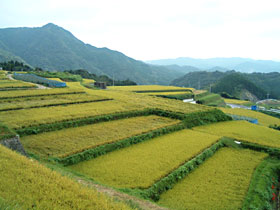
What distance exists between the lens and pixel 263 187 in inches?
406

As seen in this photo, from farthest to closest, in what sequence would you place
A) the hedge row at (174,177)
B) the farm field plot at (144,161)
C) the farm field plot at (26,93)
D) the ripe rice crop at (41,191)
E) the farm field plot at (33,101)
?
1. the farm field plot at (26,93)
2. the farm field plot at (33,101)
3. the farm field plot at (144,161)
4. the hedge row at (174,177)
5. the ripe rice crop at (41,191)

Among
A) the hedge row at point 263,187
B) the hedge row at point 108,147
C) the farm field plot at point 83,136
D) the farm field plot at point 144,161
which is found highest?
the farm field plot at point 83,136

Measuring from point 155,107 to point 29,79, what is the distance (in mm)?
26915

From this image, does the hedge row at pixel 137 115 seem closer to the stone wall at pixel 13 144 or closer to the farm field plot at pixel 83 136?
the farm field plot at pixel 83 136

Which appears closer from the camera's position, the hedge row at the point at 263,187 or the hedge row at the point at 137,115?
the hedge row at the point at 263,187

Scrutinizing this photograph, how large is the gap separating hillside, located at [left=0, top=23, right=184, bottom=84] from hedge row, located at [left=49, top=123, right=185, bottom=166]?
10303cm

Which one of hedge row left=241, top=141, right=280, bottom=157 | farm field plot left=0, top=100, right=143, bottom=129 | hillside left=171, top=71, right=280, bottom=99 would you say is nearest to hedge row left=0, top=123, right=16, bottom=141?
farm field plot left=0, top=100, right=143, bottom=129

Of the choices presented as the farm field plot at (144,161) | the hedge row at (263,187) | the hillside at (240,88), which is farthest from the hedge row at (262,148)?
the hillside at (240,88)

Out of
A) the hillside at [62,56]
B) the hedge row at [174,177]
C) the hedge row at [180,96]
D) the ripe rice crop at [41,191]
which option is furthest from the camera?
the hillside at [62,56]

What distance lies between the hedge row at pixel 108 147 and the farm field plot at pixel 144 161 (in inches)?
11.4

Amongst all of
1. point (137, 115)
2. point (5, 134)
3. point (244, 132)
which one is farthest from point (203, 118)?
point (5, 134)

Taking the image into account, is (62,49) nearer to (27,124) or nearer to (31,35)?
(31,35)

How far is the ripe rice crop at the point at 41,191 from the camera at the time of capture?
5246 mm

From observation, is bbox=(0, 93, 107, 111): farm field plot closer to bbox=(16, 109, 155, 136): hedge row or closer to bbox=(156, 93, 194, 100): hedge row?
bbox=(16, 109, 155, 136): hedge row
